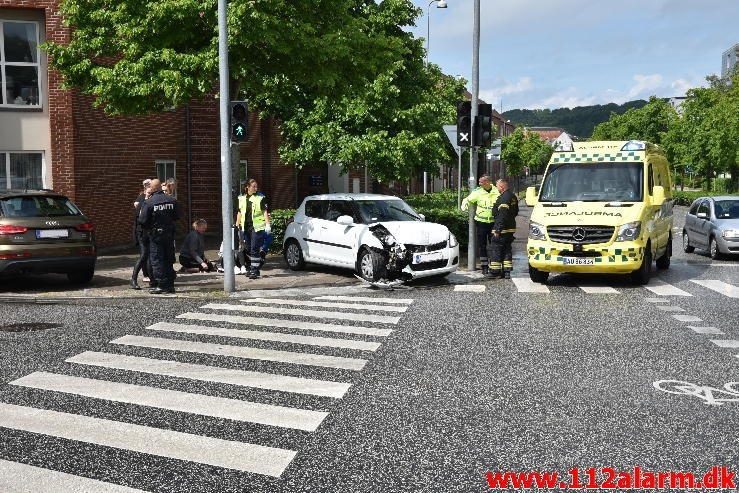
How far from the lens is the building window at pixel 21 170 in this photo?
60.6 feet

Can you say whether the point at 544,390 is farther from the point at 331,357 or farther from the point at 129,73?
the point at 129,73

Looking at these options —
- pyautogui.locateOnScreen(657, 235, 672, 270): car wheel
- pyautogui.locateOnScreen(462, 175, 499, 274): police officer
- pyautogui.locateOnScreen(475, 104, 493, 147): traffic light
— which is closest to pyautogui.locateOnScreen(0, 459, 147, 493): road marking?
pyautogui.locateOnScreen(462, 175, 499, 274): police officer

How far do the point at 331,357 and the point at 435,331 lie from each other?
5.98 feet

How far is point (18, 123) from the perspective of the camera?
60.2ft

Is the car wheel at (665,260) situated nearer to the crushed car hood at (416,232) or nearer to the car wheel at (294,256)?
the crushed car hood at (416,232)

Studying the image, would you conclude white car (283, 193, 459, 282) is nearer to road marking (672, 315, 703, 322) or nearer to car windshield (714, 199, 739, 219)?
road marking (672, 315, 703, 322)

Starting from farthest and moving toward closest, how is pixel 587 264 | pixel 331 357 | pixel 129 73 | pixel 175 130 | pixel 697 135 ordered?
pixel 697 135 < pixel 175 130 < pixel 129 73 < pixel 587 264 < pixel 331 357

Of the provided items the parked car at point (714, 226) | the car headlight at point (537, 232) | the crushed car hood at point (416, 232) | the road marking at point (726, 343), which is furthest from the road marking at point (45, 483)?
the parked car at point (714, 226)

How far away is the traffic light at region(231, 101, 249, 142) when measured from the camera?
12.7 metres

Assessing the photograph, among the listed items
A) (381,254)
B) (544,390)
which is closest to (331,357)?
(544,390)

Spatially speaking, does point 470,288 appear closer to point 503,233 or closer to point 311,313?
point 503,233

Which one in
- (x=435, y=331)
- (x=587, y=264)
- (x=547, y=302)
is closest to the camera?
(x=435, y=331)

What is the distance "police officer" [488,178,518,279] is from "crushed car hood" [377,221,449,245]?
1.16 metres

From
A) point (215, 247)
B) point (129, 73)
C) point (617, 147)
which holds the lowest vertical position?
point (215, 247)
